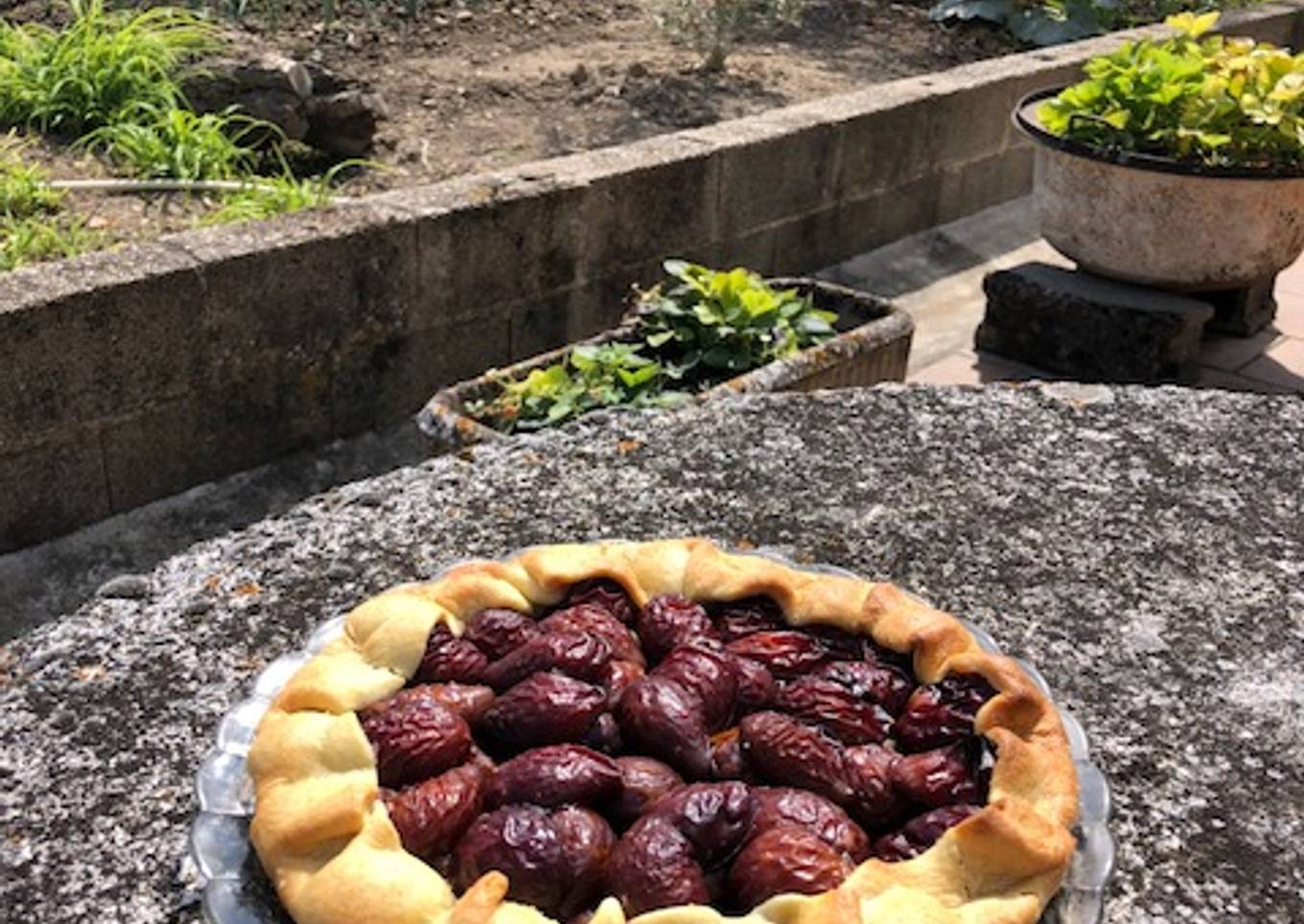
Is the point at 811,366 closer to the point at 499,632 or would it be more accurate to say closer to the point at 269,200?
the point at 269,200

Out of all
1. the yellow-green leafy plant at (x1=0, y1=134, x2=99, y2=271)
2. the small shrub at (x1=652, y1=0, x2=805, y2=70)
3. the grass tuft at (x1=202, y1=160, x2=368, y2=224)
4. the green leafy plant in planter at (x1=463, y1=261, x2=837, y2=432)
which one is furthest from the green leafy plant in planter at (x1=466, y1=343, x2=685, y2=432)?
the small shrub at (x1=652, y1=0, x2=805, y2=70)

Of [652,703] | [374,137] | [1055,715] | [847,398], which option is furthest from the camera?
[374,137]

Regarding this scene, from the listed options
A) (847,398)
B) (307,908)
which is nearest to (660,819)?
(307,908)

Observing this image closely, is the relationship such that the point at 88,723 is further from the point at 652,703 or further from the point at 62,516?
the point at 62,516

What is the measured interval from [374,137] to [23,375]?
7.05 ft

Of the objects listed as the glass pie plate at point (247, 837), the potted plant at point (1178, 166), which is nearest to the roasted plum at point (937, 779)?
the glass pie plate at point (247, 837)

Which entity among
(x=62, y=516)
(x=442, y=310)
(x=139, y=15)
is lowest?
(x=62, y=516)

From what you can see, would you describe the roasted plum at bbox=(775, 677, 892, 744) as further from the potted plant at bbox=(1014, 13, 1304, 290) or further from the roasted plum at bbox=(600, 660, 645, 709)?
the potted plant at bbox=(1014, 13, 1304, 290)

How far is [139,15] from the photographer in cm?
527

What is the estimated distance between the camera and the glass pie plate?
1.34 metres

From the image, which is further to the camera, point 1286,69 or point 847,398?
point 1286,69

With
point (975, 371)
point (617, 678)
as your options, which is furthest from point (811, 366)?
point (617, 678)

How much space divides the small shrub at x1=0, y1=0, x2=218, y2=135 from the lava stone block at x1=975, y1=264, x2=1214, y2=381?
2688 millimetres

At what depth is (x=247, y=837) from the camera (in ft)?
4.62
